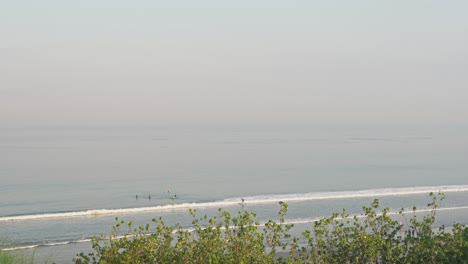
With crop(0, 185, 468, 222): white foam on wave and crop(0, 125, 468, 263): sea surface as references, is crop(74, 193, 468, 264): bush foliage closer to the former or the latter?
crop(0, 125, 468, 263): sea surface

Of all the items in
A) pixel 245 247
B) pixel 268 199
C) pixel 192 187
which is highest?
pixel 192 187

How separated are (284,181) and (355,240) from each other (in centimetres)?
4425

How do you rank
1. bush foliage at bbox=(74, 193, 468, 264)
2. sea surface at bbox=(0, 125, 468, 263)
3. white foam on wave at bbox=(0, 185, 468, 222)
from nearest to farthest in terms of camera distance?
bush foliage at bbox=(74, 193, 468, 264)
sea surface at bbox=(0, 125, 468, 263)
white foam on wave at bbox=(0, 185, 468, 222)

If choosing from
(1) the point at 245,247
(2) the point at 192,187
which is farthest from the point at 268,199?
(1) the point at 245,247

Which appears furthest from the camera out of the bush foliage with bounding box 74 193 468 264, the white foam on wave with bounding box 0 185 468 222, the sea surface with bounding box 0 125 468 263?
the white foam on wave with bounding box 0 185 468 222

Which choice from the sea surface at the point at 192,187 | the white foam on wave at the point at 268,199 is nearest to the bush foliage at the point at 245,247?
the sea surface at the point at 192,187

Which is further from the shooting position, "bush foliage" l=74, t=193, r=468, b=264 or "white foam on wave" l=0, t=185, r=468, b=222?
"white foam on wave" l=0, t=185, r=468, b=222

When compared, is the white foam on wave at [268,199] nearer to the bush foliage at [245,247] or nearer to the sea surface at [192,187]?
the sea surface at [192,187]

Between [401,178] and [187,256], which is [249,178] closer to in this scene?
[401,178]

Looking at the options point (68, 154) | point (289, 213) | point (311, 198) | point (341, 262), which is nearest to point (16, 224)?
point (289, 213)

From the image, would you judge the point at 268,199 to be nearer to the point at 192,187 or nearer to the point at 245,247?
the point at 192,187

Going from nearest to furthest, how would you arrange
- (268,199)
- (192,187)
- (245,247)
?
1. (245,247)
2. (268,199)
3. (192,187)

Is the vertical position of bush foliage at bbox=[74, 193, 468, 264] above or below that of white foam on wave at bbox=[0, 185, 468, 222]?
below

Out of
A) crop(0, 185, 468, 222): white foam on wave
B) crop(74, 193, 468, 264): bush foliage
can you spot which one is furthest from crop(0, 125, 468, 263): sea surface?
crop(74, 193, 468, 264): bush foliage
